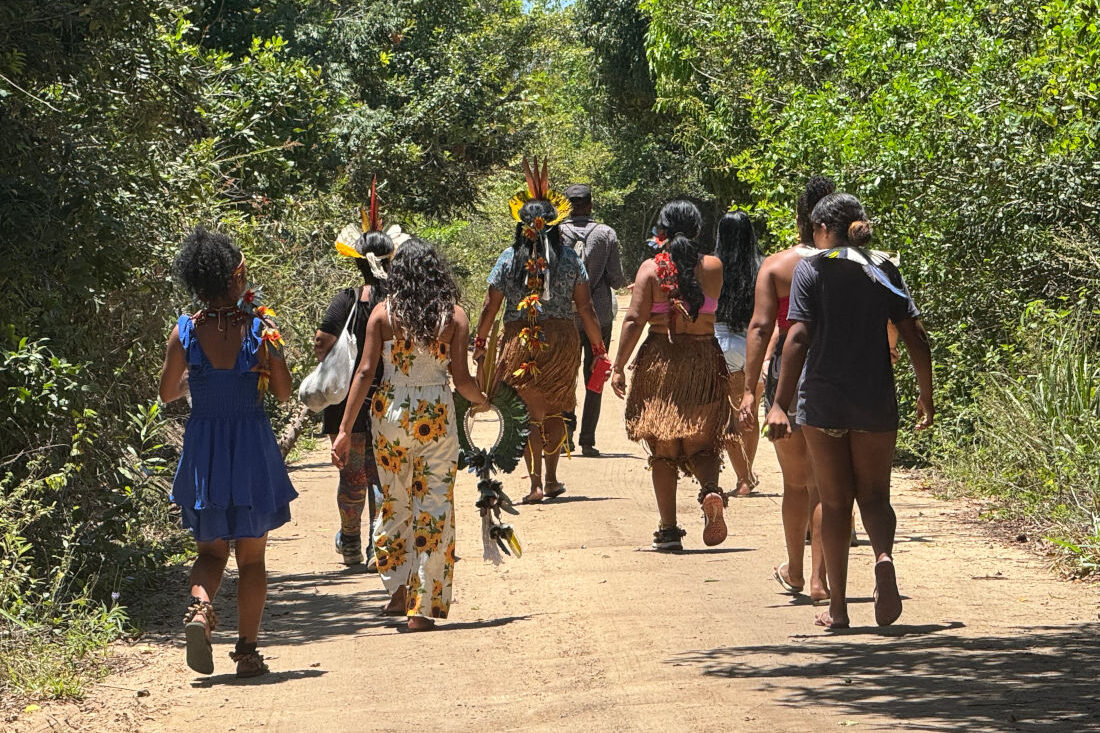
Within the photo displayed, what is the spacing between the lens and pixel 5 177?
318 inches

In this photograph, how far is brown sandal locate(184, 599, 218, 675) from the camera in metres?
6.42

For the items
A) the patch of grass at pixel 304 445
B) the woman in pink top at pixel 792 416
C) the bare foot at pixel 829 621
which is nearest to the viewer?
the bare foot at pixel 829 621

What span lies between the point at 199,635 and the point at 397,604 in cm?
171

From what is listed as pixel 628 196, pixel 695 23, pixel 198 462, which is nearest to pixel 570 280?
pixel 198 462

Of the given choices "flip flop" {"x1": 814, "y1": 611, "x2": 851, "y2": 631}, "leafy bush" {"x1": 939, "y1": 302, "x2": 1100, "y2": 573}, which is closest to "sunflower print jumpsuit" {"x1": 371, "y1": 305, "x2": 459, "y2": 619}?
"flip flop" {"x1": 814, "y1": 611, "x2": 851, "y2": 631}

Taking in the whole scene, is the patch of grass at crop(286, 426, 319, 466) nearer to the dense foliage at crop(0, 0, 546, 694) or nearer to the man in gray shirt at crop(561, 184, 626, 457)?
the dense foliage at crop(0, 0, 546, 694)

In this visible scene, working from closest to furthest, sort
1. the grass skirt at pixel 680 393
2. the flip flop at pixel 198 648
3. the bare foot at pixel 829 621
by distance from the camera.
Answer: the flip flop at pixel 198 648
the bare foot at pixel 829 621
the grass skirt at pixel 680 393

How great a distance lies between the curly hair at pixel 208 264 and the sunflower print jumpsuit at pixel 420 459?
1153 mm

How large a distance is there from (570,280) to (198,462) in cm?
464

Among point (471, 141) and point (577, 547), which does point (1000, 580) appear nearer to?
point (577, 547)

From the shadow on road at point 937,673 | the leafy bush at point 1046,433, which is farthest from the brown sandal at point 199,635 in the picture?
the leafy bush at point 1046,433

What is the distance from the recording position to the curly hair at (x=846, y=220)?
22.8 ft

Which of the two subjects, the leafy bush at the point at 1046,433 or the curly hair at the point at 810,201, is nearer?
the curly hair at the point at 810,201

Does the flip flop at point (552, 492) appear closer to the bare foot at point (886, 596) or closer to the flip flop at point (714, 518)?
the flip flop at point (714, 518)
